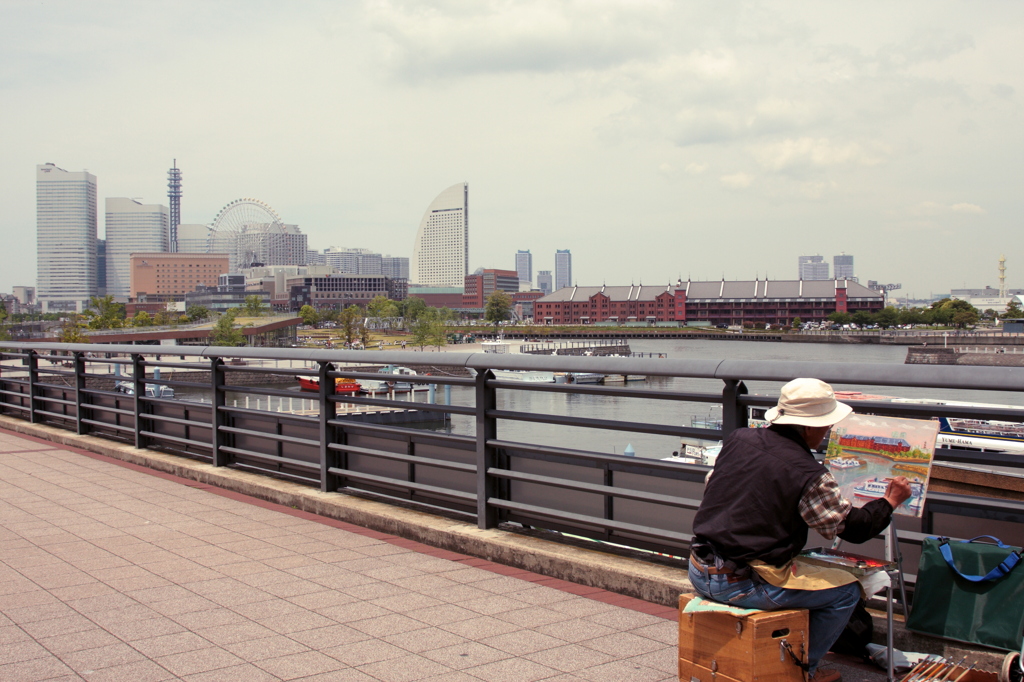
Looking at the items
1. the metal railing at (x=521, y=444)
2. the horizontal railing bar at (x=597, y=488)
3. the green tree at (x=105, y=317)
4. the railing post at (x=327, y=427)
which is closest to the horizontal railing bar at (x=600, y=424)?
the metal railing at (x=521, y=444)

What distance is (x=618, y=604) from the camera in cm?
514

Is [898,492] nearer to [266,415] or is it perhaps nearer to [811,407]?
[811,407]

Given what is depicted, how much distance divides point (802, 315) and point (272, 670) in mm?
192848

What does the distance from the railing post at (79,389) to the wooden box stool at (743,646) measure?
10.8 metres

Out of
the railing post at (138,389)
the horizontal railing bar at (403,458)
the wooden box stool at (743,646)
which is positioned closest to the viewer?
the wooden box stool at (743,646)

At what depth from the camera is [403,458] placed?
6.92 meters

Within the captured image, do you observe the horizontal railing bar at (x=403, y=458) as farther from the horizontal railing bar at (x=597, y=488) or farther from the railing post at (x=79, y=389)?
the railing post at (x=79, y=389)

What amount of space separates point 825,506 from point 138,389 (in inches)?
368

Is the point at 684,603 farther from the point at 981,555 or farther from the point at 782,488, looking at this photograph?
the point at 981,555

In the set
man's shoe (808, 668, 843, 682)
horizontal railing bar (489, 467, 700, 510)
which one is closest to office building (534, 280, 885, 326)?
horizontal railing bar (489, 467, 700, 510)

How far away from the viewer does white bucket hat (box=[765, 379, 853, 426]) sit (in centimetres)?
365

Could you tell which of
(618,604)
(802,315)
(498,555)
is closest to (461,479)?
(498,555)

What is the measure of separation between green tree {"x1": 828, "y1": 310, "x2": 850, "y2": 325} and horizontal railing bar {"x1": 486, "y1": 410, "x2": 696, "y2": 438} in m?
184

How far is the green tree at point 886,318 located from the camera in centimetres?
17320
